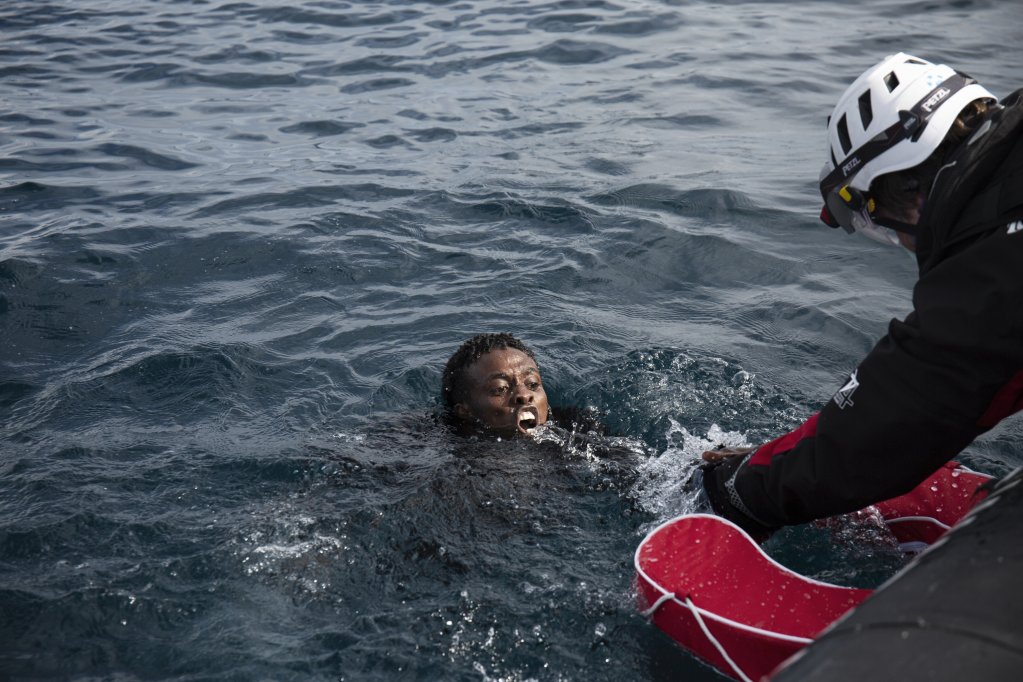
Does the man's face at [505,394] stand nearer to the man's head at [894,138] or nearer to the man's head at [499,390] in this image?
the man's head at [499,390]

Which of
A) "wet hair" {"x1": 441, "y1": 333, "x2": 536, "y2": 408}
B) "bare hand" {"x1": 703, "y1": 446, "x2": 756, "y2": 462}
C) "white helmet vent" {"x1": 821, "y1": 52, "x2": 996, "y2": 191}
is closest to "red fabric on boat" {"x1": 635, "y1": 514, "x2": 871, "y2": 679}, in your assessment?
"bare hand" {"x1": 703, "y1": 446, "x2": 756, "y2": 462}

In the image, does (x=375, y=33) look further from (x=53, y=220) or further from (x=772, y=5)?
(x=53, y=220)

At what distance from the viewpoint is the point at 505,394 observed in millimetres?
5867

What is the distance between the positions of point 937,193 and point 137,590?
12.0 ft

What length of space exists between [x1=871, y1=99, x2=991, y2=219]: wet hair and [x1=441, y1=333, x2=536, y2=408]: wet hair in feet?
8.37

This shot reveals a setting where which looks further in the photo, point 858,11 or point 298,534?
point 858,11

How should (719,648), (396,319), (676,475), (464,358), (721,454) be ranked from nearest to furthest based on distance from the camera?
→ 1. (719,648)
2. (721,454)
3. (676,475)
4. (464,358)
5. (396,319)

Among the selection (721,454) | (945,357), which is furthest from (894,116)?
(721,454)

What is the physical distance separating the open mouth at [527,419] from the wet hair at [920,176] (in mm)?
2463

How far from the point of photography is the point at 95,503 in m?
5.24

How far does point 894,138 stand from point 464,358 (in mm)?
2989

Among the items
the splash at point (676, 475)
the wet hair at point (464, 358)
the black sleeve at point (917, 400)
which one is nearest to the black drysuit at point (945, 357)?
the black sleeve at point (917, 400)

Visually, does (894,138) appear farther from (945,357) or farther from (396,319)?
(396,319)

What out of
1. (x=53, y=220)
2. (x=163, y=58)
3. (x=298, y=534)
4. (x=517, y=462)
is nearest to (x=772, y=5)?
(x=163, y=58)
